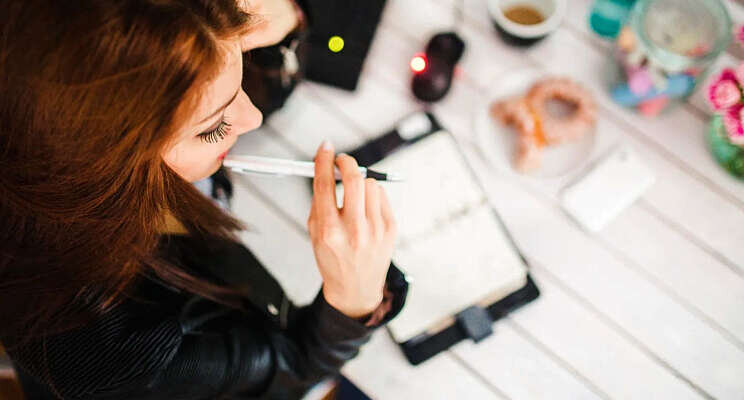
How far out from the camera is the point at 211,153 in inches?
25.3

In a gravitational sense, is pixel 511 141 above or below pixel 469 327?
above

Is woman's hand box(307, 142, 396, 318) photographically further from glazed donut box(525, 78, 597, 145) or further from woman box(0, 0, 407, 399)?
glazed donut box(525, 78, 597, 145)

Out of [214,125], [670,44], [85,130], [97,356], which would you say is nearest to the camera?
[85,130]

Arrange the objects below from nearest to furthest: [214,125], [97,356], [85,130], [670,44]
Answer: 1. [85,130]
2. [214,125]
3. [97,356]
4. [670,44]

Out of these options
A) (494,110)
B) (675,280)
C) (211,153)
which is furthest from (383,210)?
(675,280)

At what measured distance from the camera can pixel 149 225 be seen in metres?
0.66

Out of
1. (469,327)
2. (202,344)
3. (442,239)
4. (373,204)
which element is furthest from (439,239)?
(202,344)

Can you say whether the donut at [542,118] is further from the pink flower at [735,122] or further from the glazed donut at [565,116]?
the pink flower at [735,122]

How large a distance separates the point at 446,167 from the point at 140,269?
1.61ft

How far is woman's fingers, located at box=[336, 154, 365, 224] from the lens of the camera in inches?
26.9

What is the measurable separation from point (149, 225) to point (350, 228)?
24 cm

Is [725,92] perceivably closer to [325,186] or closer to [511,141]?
[511,141]

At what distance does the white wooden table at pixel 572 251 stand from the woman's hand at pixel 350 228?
0.21 m

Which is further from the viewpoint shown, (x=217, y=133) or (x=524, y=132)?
(x=524, y=132)
